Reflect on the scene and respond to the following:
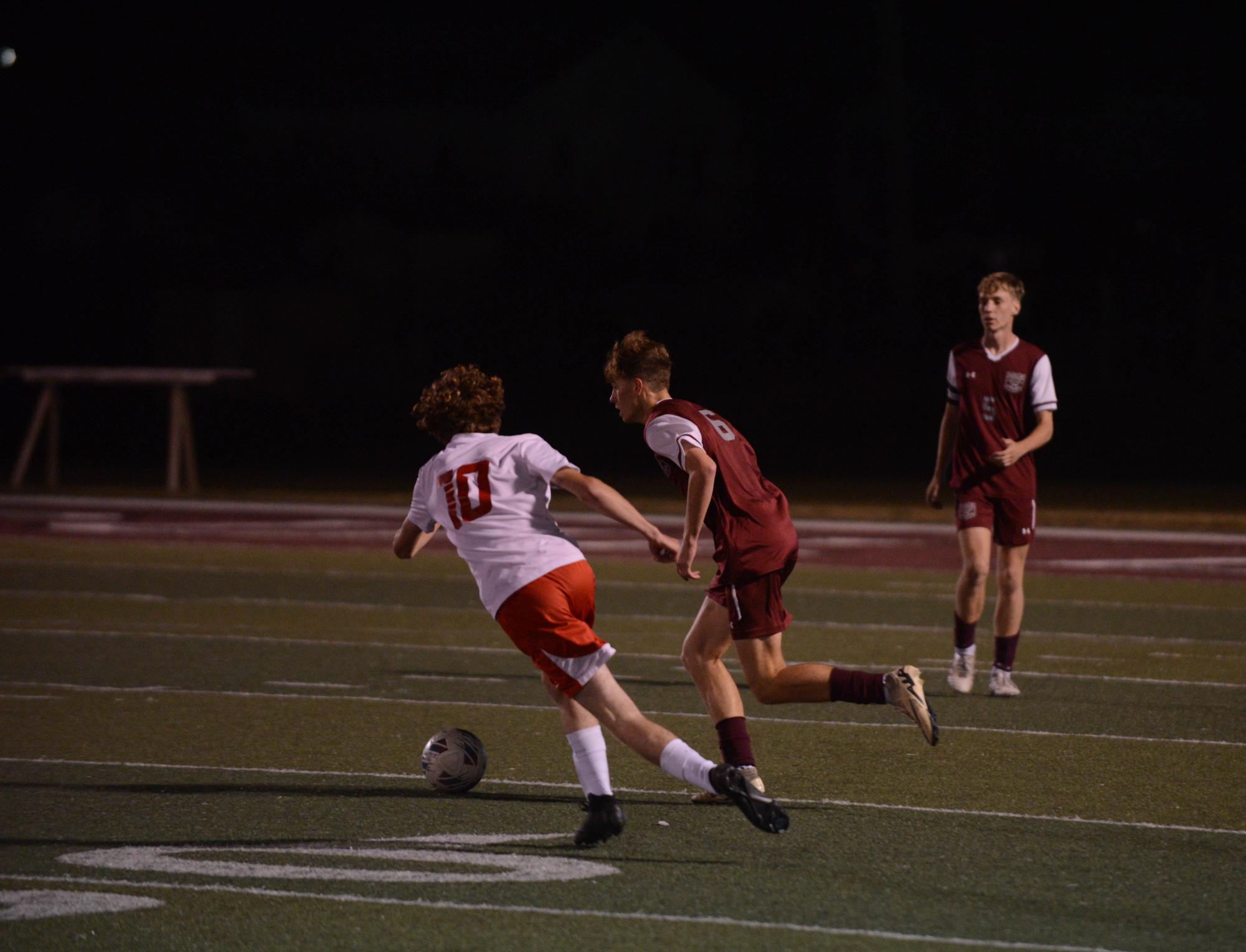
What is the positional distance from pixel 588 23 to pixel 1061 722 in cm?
4285

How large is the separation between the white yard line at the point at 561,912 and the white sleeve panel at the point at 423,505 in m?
1.43

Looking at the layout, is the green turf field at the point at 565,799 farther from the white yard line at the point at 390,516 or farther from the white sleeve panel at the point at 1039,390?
the white yard line at the point at 390,516

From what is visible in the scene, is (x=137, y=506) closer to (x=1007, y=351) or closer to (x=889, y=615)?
(x=889, y=615)

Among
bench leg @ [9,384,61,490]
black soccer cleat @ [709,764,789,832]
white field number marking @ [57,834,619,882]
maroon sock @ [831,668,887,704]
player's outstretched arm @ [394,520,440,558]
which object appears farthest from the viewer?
bench leg @ [9,384,61,490]

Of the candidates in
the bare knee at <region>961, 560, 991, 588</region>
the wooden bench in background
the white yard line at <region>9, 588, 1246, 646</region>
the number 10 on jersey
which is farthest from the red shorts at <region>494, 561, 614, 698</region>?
the wooden bench in background

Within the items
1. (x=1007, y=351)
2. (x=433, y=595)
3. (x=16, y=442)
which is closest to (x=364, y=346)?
(x=16, y=442)

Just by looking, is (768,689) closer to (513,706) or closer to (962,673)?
(513,706)

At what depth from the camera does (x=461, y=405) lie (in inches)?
256

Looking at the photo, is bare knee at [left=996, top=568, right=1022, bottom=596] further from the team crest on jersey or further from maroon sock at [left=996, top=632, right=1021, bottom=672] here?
the team crest on jersey

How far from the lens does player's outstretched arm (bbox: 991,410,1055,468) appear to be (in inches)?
373

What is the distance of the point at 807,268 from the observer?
122 feet

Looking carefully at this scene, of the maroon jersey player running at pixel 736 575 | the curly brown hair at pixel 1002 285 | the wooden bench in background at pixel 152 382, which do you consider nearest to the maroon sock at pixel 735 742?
the maroon jersey player running at pixel 736 575

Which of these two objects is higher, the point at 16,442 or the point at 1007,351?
the point at 1007,351

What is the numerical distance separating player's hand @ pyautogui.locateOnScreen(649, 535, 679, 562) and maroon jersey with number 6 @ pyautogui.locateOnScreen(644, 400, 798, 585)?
0.64m
